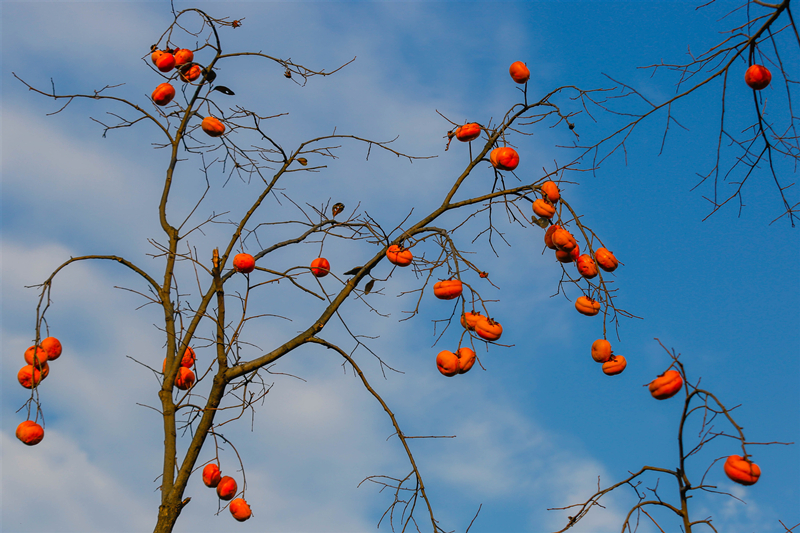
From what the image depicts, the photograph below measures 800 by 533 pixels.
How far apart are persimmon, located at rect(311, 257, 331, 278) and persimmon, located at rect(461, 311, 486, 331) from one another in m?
1.24

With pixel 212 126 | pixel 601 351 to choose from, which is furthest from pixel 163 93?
pixel 601 351

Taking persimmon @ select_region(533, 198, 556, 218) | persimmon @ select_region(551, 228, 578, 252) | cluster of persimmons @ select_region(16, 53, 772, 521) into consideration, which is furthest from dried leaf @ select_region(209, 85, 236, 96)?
persimmon @ select_region(551, 228, 578, 252)

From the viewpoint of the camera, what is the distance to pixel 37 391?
162 inches

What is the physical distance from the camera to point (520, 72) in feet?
14.8

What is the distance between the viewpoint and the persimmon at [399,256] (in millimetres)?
4473

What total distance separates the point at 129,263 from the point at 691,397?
379 cm

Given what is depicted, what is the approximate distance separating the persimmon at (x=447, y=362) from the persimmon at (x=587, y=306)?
0.89 meters

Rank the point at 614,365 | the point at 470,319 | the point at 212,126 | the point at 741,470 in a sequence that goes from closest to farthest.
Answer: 1. the point at 741,470
2. the point at 614,365
3. the point at 470,319
4. the point at 212,126

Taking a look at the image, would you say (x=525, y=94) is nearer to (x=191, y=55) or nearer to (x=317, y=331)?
(x=317, y=331)

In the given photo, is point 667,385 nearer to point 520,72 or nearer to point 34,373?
point 520,72

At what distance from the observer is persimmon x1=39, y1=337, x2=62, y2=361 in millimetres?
4305

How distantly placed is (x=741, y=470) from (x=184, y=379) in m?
3.69

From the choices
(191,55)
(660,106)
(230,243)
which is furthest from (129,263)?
(660,106)

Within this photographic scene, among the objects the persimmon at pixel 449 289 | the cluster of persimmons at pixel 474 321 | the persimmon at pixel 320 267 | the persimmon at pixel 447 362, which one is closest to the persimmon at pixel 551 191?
the cluster of persimmons at pixel 474 321
